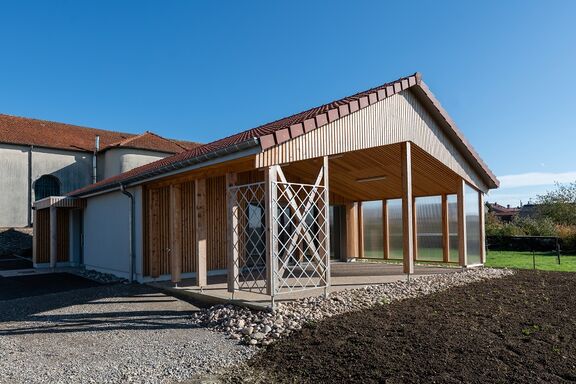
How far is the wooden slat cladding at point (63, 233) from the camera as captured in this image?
15.5 m

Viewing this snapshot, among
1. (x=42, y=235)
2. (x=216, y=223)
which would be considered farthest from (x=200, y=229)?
(x=42, y=235)

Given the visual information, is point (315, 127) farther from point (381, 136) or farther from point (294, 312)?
point (294, 312)

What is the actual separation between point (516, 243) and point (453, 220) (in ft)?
35.6

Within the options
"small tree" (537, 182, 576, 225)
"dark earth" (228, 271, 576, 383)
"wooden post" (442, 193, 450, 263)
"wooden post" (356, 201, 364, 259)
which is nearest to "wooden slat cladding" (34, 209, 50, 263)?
"wooden post" (356, 201, 364, 259)

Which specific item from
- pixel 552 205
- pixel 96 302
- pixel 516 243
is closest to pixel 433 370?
pixel 96 302

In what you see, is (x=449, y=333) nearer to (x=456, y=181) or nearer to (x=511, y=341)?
(x=511, y=341)

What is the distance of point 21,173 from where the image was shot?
77.3ft

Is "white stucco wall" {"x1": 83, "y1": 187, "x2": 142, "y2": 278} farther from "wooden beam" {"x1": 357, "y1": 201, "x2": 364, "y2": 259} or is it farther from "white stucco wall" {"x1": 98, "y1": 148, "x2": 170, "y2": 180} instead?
"white stucco wall" {"x1": 98, "y1": 148, "x2": 170, "y2": 180}

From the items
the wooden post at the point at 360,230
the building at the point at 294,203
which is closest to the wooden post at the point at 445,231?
the building at the point at 294,203

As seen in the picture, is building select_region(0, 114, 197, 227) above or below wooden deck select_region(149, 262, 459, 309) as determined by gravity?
above

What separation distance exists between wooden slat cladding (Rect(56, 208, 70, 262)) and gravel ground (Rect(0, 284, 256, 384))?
7.64m

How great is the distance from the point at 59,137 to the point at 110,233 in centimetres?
1723

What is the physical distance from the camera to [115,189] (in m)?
11.6

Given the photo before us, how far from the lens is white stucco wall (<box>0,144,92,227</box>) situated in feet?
75.5
